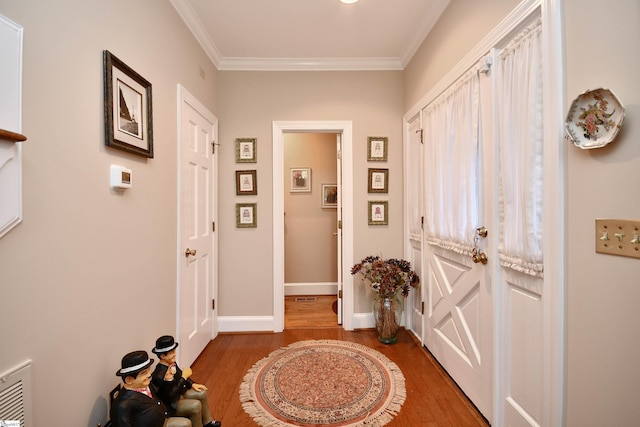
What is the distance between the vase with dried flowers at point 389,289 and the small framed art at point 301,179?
6.39 ft

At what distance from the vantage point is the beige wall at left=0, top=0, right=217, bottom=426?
97cm

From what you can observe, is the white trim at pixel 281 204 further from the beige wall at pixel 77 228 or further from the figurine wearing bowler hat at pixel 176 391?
the figurine wearing bowler hat at pixel 176 391

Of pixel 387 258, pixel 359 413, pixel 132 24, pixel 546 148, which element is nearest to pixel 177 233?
pixel 132 24

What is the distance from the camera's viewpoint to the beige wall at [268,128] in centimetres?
295

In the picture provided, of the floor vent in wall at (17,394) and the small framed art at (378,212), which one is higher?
the small framed art at (378,212)

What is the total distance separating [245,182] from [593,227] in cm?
265

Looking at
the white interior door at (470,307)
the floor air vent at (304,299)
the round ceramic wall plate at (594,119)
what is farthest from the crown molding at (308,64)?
the floor air vent at (304,299)

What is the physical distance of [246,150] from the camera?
9.69 ft

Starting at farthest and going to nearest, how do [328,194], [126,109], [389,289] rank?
[328,194]
[389,289]
[126,109]

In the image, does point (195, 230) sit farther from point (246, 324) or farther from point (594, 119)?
point (594, 119)

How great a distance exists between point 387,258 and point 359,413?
1538mm

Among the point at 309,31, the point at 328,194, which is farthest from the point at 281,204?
the point at 309,31

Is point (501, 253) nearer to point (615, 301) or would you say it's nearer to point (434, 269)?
point (615, 301)

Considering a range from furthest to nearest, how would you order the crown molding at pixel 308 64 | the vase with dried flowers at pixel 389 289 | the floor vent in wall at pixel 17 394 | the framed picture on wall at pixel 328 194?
the framed picture on wall at pixel 328 194 → the crown molding at pixel 308 64 → the vase with dried flowers at pixel 389 289 → the floor vent in wall at pixel 17 394
